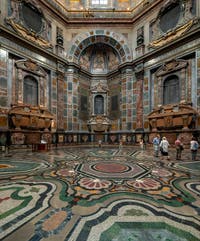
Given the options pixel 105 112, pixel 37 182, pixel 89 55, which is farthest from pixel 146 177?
pixel 89 55

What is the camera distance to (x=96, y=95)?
15.7m

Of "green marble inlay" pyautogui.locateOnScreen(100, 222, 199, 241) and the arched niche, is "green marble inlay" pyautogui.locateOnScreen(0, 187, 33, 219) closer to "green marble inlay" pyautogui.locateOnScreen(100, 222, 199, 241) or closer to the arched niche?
"green marble inlay" pyautogui.locateOnScreen(100, 222, 199, 241)

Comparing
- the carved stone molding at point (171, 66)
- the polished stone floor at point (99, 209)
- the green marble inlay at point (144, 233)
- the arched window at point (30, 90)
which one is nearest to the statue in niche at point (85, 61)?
the arched window at point (30, 90)

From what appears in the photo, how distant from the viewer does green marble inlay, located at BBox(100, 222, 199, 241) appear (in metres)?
1.51

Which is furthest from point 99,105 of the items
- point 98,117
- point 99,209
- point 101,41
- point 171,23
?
point 99,209

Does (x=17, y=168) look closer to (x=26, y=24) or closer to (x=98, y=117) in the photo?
(x=98, y=117)

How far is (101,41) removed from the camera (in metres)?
14.8

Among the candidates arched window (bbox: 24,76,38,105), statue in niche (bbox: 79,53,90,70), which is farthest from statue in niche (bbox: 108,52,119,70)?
arched window (bbox: 24,76,38,105)

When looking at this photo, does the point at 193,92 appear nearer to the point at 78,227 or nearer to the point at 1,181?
the point at 78,227

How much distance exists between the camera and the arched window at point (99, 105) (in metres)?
15.7

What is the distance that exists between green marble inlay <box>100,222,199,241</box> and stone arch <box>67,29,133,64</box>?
14667 millimetres

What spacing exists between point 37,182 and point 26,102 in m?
9.54

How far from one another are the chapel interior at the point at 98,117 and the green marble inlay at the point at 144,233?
0.04ft

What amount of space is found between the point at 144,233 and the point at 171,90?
39.5 feet
